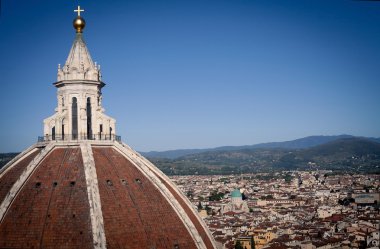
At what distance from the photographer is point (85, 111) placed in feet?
48.6

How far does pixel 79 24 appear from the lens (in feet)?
48.9

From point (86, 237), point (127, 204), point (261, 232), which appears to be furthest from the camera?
point (261, 232)

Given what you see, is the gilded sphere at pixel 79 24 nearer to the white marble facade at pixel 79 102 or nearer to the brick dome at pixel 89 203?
the white marble facade at pixel 79 102

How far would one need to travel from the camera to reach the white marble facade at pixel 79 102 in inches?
576

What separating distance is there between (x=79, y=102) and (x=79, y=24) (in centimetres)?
192

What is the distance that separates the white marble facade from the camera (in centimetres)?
1463

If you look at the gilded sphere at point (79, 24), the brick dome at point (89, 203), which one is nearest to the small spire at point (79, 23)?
the gilded sphere at point (79, 24)

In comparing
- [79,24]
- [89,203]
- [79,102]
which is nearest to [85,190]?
[89,203]

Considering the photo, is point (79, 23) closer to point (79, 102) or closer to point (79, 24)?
point (79, 24)

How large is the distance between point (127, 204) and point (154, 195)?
92cm

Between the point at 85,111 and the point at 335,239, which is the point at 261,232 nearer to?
the point at 335,239

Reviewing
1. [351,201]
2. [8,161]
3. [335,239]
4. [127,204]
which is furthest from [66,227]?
[351,201]

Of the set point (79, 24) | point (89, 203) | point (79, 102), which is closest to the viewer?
point (89, 203)

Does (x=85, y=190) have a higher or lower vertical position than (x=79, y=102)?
lower
